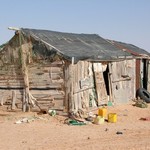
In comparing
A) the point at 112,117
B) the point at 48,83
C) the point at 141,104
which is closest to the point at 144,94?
the point at 141,104

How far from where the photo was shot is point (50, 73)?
14641 millimetres

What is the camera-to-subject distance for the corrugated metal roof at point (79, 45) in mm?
15156

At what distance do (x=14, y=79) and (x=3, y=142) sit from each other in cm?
522

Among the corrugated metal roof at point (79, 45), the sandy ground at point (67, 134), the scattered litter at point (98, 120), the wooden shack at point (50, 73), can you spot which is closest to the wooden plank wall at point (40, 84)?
the wooden shack at point (50, 73)

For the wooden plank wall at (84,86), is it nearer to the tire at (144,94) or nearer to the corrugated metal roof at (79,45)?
the corrugated metal roof at (79,45)

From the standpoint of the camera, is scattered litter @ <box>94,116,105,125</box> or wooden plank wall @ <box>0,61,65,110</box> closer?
scattered litter @ <box>94,116,105,125</box>

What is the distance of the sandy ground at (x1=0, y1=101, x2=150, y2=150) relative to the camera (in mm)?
9992

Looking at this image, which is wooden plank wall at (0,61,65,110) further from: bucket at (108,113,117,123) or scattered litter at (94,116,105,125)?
bucket at (108,113,117,123)

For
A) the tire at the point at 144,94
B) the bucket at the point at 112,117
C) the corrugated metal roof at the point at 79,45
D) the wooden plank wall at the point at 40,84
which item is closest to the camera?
the bucket at the point at 112,117

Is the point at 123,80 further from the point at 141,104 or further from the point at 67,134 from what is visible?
the point at 67,134

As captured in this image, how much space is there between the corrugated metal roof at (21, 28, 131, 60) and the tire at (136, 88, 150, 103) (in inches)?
90.5

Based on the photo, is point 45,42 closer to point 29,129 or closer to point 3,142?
point 29,129

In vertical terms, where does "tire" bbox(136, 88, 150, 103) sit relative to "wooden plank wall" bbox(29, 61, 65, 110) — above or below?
below

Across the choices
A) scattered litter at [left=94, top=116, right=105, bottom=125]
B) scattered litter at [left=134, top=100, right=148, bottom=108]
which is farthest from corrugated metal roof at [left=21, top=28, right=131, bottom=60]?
scattered litter at [left=94, top=116, right=105, bottom=125]
